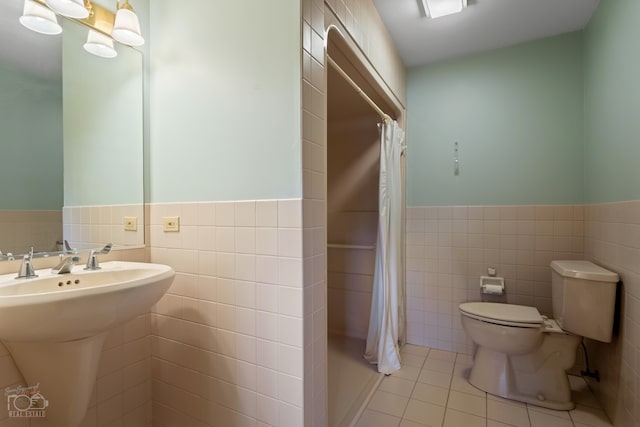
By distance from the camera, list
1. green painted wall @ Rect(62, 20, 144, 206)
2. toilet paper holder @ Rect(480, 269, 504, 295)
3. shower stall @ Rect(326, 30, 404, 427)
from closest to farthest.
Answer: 1. green painted wall @ Rect(62, 20, 144, 206)
2. toilet paper holder @ Rect(480, 269, 504, 295)
3. shower stall @ Rect(326, 30, 404, 427)

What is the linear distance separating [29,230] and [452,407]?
223cm

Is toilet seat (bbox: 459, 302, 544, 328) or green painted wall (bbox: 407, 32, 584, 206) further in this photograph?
green painted wall (bbox: 407, 32, 584, 206)

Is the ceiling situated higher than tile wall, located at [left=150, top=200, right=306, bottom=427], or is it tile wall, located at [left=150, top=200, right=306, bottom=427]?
the ceiling

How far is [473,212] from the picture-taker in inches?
91.4

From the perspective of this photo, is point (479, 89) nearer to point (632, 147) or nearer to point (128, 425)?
point (632, 147)

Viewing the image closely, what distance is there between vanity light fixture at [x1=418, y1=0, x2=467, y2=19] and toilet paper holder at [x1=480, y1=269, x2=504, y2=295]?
5.94ft

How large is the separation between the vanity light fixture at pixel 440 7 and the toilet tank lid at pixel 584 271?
1.66 m

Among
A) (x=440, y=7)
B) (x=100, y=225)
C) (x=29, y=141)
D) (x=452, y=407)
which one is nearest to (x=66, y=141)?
(x=29, y=141)

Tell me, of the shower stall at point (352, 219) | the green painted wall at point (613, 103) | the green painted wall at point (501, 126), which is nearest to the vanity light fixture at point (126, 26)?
Result: the shower stall at point (352, 219)

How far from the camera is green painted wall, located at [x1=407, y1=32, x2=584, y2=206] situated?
207 centimetres

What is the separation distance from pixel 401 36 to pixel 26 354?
2.56 meters

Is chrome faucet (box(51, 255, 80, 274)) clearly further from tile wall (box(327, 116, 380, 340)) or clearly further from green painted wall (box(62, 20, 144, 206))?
tile wall (box(327, 116, 380, 340))

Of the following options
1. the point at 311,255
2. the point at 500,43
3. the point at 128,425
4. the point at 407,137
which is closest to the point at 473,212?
the point at 407,137

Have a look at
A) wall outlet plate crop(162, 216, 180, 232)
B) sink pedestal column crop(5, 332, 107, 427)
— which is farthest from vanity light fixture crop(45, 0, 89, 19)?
sink pedestal column crop(5, 332, 107, 427)
